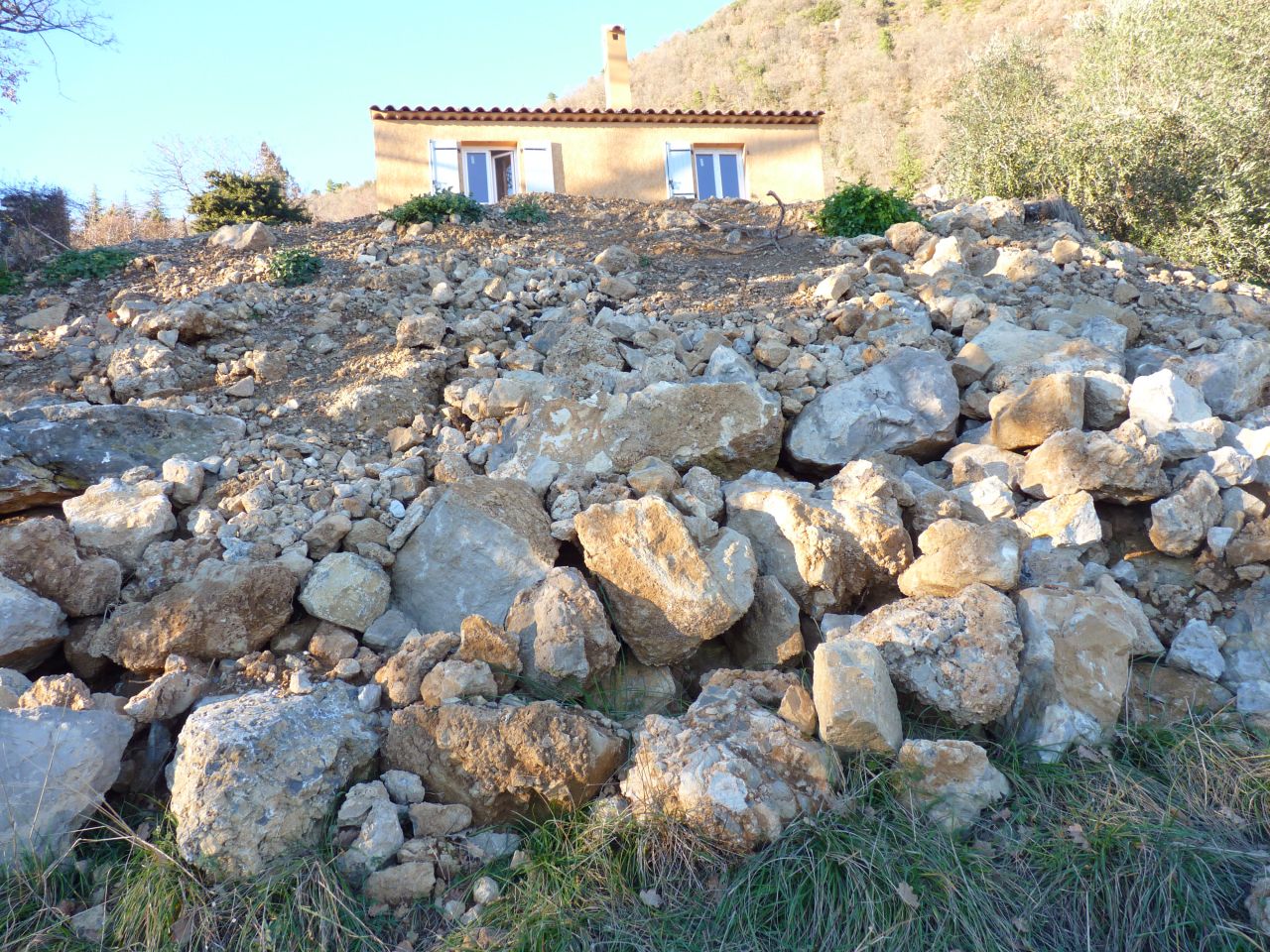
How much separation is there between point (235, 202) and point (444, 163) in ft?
10.2

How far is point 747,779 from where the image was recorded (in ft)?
10.0

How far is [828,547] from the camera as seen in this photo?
4039 millimetres

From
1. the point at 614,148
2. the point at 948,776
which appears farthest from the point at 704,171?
the point at 948,776

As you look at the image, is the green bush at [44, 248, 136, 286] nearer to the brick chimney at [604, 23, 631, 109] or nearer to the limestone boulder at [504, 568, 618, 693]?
the limestone boulder at [504, 568, 618, 693]

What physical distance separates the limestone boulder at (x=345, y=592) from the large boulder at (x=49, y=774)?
3.04ft

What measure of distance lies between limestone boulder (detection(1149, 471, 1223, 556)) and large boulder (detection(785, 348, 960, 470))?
1227mm

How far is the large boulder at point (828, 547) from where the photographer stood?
13.3ft

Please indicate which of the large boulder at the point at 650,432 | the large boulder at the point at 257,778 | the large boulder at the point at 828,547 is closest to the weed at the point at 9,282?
the large boulder at the point at 650,432

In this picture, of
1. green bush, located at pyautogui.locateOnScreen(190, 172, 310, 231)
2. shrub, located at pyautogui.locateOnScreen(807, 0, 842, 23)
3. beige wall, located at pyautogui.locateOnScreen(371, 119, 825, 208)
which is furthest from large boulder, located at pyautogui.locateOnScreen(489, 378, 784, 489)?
shrub, located at pyautogui.locateOnScreen(807, 0, 842, 23)

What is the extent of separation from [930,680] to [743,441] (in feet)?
5.90

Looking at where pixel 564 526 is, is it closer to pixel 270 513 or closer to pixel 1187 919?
pixel 270 513

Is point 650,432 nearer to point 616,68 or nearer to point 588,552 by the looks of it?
point 588,552

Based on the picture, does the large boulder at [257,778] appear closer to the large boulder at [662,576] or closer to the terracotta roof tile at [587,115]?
the large boulder at [662,576]

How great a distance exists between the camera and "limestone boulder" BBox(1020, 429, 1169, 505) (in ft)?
14.3
